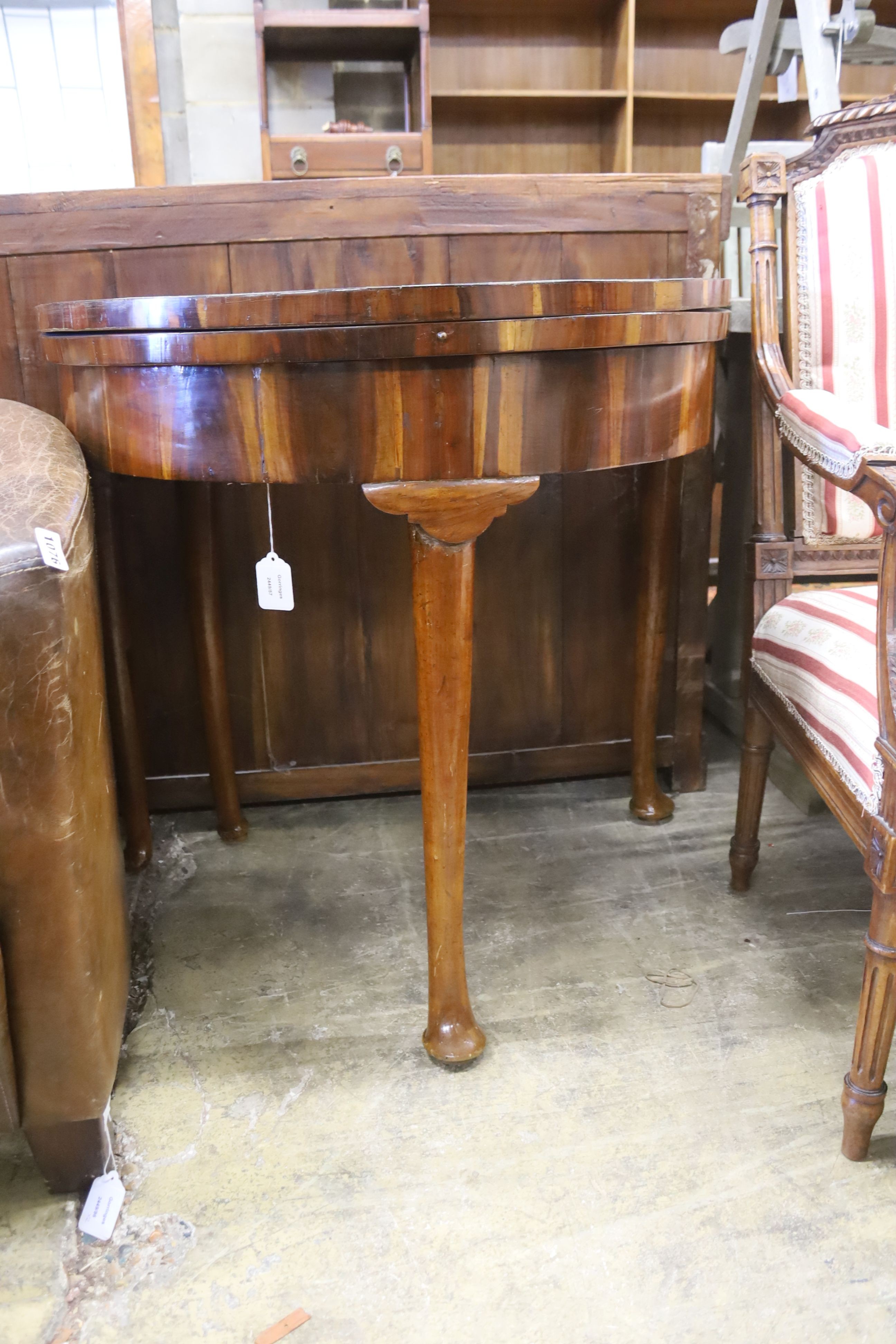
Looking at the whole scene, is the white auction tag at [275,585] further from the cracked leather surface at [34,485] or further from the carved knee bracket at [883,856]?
the carved knee bracket at [883,856]

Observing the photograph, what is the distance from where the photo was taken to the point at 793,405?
39.1 inches

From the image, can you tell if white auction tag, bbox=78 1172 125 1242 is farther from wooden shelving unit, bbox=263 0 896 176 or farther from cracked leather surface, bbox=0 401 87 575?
wooden shelving unit, bbox=263 0 896 176

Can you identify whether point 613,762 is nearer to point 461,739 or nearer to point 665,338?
point 461,739

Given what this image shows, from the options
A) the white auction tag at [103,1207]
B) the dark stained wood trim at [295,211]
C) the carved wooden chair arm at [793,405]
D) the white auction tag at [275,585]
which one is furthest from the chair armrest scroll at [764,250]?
the white auction tag at [103,1207]

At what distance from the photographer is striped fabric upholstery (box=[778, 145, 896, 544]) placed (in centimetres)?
114

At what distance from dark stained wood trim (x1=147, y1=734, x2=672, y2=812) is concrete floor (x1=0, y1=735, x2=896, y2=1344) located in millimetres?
178

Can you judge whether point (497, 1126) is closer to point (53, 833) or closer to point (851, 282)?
point (53, 833)

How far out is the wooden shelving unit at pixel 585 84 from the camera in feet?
10.7

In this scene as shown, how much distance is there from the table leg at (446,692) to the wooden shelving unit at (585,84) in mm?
2752

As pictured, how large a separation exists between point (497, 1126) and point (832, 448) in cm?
71

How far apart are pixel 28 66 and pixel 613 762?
10.6 feet

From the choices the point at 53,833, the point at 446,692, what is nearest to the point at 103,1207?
the point at 53,833

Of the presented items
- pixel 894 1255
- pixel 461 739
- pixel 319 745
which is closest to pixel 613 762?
pixel 319 745

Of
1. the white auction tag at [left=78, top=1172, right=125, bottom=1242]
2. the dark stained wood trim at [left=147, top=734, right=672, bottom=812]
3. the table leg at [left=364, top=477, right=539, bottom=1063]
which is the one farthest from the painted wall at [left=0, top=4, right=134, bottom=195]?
the white auction tag at [left=78, top=1172, right=125, bottom=1242]
